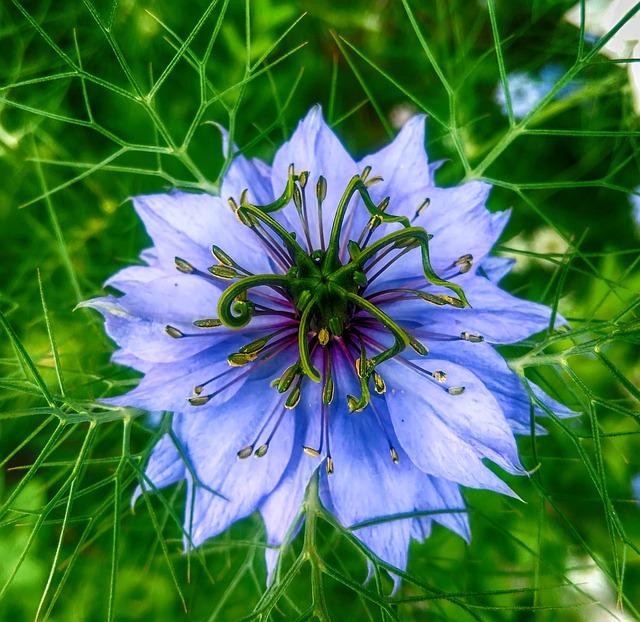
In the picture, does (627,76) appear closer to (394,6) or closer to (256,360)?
(394,6)

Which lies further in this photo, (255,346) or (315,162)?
(315,162)

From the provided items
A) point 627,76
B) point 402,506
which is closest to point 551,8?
point 627,76

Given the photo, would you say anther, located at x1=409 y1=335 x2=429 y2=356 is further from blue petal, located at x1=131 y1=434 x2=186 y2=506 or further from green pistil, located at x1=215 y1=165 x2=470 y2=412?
blue petal, located at x1=131 y1=434 x2=186 y2=506

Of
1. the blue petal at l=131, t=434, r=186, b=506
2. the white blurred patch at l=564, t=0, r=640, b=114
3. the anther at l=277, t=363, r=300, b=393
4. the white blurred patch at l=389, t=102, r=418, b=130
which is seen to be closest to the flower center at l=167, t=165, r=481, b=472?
the anther at l=277, t=363, r=300, b=393

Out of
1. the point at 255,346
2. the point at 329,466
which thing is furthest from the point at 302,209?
the point at 329,466

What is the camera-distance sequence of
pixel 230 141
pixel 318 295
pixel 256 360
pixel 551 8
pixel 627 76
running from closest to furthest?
pixel 318 295
pixel 256 360
pixel 230 141
pixel 627 76
pixel 551 8

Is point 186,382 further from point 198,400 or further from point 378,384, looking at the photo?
point 378,384
